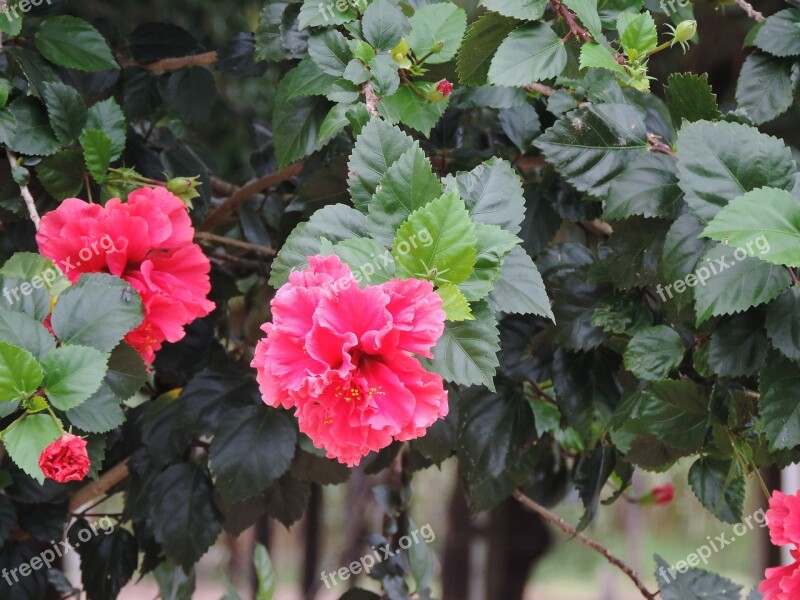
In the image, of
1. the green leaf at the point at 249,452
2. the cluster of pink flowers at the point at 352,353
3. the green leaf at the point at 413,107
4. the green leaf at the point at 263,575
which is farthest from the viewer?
the green leaf at the point at 263,575

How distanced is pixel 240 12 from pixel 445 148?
1580 millimetres

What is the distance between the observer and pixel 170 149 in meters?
1.40

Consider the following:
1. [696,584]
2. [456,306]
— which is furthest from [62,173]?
[696,584]

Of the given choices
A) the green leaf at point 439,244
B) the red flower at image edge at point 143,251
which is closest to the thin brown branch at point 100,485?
the red flower at image edge at point 143,251

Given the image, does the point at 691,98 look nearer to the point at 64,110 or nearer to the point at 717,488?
the point at 717,488

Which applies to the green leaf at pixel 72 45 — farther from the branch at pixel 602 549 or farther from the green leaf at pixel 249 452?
the branch at pixel 602 549

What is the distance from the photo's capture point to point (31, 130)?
1.10 meters

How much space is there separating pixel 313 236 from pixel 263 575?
94 cm

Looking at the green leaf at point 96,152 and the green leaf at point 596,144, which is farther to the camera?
the green leaf at point 96,152

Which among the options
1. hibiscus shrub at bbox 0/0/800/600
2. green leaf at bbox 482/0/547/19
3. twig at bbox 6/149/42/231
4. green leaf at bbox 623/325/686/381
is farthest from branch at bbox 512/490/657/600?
twig at bbox 6/149/42/231

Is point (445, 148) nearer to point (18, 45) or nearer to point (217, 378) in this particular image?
point (217, 378)

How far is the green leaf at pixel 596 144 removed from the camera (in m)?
0.96

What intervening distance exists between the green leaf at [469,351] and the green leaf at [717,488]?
466 millimetres

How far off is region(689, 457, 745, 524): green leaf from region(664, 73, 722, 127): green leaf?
42cm
